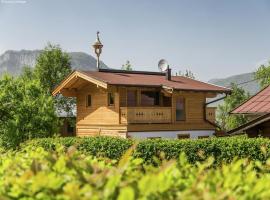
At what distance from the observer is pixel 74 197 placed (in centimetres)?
292

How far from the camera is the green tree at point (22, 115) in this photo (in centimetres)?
A: 2890

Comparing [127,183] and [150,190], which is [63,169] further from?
[150,190]

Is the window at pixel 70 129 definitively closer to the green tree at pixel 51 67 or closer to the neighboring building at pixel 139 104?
the green tree at pixel 51 67

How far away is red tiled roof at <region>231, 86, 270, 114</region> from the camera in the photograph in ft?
57.9

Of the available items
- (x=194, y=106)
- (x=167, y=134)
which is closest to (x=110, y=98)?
(x=167, y=134)

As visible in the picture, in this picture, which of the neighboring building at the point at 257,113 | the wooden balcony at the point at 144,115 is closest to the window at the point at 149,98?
the wooden balcony at the point at 144,115

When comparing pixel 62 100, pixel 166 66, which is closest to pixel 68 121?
pixel 62 100

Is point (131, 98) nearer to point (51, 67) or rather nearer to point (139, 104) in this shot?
point (139, 104)

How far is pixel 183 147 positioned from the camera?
62.5 ft

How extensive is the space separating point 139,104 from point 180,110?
3034 millimetres

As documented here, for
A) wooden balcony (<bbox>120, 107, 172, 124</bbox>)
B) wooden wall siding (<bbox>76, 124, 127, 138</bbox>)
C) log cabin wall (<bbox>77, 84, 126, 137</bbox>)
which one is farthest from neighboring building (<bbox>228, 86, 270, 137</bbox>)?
log cabin wall (<bbox>77, 84, 126, 137</bbox>)

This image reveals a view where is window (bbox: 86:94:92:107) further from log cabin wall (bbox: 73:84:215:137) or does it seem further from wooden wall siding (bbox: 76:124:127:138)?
wooden wall siding (bbox: 76:124:127:138)

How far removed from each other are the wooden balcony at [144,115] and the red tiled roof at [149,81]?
1.44 meters

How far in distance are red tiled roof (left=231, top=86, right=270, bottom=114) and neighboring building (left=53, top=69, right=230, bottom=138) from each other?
11.6 m
